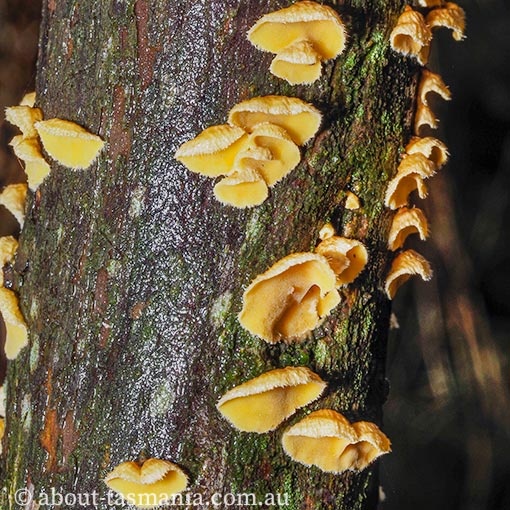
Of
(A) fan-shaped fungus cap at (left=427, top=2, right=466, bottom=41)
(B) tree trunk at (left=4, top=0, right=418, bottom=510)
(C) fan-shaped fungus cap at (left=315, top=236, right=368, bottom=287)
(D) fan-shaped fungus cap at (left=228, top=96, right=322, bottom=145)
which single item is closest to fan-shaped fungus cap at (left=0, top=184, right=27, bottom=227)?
(B) tree trunk at (left=4, top=0, right=418, bottom=510)

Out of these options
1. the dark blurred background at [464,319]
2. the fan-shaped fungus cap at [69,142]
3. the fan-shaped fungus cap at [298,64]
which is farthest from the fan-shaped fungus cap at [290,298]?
the dark blurred background at [464,319]

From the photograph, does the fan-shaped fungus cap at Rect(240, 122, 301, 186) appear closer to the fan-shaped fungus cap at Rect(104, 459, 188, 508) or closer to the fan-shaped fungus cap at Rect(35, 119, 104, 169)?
the fan-shaped fungus cap at Rect(35, 119, 104, 169)

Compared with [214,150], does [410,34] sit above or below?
above

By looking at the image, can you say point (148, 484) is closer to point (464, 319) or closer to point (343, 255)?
point (343, 255)

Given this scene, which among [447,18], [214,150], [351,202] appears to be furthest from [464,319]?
[214,150]

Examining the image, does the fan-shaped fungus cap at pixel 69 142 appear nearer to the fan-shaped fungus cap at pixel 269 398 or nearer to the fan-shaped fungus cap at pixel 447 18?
the fan-shaped fungus cap at pixel 269 398
